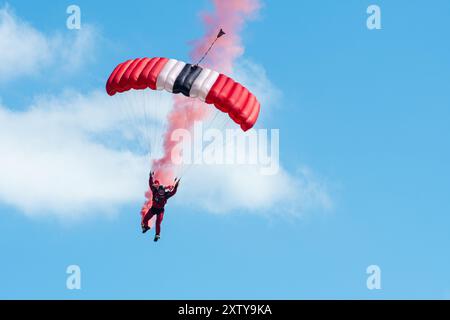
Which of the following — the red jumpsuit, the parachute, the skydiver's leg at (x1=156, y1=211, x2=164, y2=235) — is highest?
the parachute

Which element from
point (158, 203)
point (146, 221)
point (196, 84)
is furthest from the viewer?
point (146, 221)

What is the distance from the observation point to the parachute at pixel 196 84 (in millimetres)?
42656

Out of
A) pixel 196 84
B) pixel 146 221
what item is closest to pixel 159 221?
pixel 146 221

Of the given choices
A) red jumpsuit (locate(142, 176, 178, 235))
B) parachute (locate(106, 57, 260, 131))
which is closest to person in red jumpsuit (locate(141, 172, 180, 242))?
red jumpsuit (locate(142, 176, 178, 235))

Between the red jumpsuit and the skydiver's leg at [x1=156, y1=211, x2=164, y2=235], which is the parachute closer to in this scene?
the red jumpsuit

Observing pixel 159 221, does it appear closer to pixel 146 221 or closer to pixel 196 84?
pixel 146 221

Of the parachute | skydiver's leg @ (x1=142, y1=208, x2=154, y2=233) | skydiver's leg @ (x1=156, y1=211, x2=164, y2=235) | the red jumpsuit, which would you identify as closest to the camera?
the parachute

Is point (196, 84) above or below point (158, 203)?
above

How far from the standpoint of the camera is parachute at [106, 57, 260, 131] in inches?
1679

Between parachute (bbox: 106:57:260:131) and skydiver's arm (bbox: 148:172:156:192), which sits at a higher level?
parachute (bbox: 106:57:260:131)

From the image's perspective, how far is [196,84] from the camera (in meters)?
42.8

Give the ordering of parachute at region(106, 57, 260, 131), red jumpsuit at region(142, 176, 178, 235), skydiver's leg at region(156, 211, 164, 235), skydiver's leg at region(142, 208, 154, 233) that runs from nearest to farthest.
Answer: parachute at region(106, 57, 260, 131)
red jumpsuit at region(142, 176, 178, 235)
skydiver's leg at region(156, 211, 164, 235)
skydiver's leg at region(142, 208, 154, 233)
